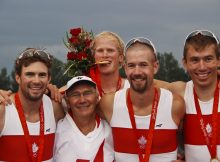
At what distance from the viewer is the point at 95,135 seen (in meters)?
8.95

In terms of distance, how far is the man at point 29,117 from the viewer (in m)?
8.60

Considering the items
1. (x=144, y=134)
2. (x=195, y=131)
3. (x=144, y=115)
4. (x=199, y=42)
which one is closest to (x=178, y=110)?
(x=195, y=131)

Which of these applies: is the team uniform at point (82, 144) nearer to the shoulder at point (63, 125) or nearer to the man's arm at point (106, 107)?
the shoulder at point (63, 125)

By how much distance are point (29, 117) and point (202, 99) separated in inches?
119

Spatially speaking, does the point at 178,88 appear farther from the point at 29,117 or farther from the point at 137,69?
the point at 29,117

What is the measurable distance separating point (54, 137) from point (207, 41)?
3.15 meters

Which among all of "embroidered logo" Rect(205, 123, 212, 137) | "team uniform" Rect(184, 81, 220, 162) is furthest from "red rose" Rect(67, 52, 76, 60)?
"embroidered logo" Rect(205, 123, 212, 137)

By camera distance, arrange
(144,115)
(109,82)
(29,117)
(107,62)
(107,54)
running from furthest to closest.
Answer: (109,82), (107,54), (107,62), (29,117), (144,115)

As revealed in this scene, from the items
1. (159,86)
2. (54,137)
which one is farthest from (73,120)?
(159,86)

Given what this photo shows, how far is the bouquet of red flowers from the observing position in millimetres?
10180

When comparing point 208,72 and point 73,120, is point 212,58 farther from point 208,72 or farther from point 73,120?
point 73,120

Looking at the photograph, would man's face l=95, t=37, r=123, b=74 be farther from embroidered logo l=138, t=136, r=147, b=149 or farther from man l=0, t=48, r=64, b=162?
embroidered logo l=138, t=136, r=147, b=149

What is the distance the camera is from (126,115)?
28.9 feet

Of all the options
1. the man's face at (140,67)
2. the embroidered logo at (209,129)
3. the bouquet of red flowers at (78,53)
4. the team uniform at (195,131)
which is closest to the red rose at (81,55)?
the bouquet of red flowers at (78,53)
